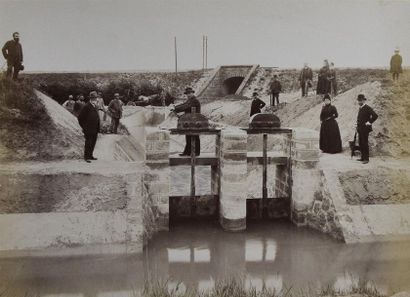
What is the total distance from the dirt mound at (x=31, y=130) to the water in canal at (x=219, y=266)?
8.54ft

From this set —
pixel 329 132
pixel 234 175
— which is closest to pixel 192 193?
pixel 234 175

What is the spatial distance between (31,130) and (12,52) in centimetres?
177

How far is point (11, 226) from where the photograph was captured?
651 cm

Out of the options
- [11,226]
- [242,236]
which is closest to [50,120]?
[11,226]

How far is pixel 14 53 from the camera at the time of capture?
24.9 ft

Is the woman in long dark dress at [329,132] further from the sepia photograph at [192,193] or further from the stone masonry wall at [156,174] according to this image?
the stone masonry wall at [156,174]

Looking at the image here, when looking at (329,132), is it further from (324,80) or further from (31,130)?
(31,130)

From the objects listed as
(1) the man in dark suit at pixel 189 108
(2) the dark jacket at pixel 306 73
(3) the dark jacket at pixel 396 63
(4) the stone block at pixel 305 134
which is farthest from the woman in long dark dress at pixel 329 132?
(2) the dark jacket at pixel 306 73

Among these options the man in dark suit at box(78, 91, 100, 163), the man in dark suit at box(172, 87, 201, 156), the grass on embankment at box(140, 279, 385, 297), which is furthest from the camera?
the man in dark suit at box(172, 87, 201, 156)

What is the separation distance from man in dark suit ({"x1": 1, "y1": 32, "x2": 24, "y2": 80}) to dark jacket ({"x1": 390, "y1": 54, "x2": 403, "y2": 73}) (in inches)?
277

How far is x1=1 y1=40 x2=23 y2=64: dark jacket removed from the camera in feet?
24.0

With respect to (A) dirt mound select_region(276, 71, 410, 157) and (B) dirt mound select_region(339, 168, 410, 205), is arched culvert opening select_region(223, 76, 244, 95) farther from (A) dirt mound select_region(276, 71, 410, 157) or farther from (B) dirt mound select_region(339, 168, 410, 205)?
(B) dirt mound select_region(339, 168, 410, 205)

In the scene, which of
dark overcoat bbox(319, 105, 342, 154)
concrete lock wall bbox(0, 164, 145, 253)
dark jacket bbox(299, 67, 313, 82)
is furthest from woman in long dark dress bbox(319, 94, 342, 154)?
concrete lock wall bbox(0, 164, 145, 253)

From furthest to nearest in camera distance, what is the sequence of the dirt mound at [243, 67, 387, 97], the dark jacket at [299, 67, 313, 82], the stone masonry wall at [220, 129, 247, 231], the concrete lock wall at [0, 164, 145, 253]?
1. the dirt mound at [243, 67, 387, 97]
2. the dark jacket at [299, 67, 313, 82]
3. the stone masonry wall at [220, 129, 247, 231]
4. the concrete lock wall at [0, 164, 145, 253]
